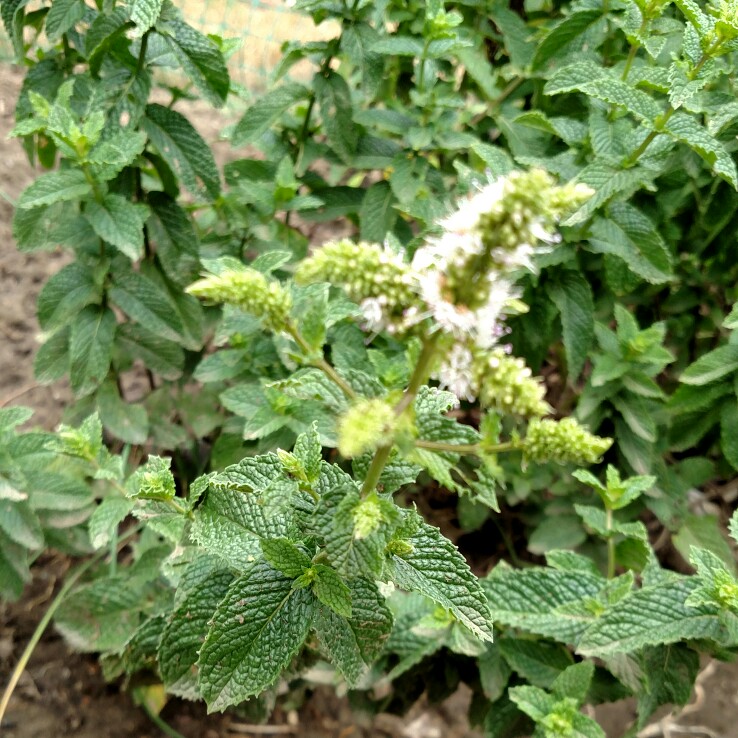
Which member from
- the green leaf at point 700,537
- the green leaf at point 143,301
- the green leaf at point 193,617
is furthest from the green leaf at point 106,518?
the green leaf at point 700,537

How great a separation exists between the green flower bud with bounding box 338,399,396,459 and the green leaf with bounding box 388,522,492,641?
0.30 meters

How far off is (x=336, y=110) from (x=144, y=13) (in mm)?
585

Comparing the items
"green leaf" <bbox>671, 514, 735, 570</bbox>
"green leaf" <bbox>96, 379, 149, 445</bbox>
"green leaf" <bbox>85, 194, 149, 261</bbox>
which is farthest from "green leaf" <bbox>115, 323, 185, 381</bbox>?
"green leaf" <bbox>671, 514, 735, 570</bbox>

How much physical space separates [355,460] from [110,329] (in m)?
0.90

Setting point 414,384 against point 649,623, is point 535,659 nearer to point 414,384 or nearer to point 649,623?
point 649,623

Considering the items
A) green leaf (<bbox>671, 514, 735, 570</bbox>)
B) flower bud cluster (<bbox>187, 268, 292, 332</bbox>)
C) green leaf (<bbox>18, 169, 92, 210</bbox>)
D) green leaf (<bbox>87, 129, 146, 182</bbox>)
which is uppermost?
flower bud cluster (<bbox>187, 268, 292, 332</bbox>)

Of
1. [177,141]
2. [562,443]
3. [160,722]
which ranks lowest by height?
[160,722]

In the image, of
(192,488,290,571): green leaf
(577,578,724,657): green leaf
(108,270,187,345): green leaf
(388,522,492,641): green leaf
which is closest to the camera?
(388,522,492,641): green leaf

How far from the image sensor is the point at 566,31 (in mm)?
1654

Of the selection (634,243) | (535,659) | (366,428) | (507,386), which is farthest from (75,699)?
(634,243)

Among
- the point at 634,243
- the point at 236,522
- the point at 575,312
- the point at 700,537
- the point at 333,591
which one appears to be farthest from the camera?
the point at 700,537

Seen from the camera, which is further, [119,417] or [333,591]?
[119,417]

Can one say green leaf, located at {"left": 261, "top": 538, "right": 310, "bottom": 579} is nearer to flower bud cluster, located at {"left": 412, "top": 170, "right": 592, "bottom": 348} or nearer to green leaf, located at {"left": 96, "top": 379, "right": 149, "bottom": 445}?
flower bud cluster, located at {"left": 412, "top": 170, "right": 592, "bottom": 348}

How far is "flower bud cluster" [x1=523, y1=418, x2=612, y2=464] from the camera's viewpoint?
2.33 feet
